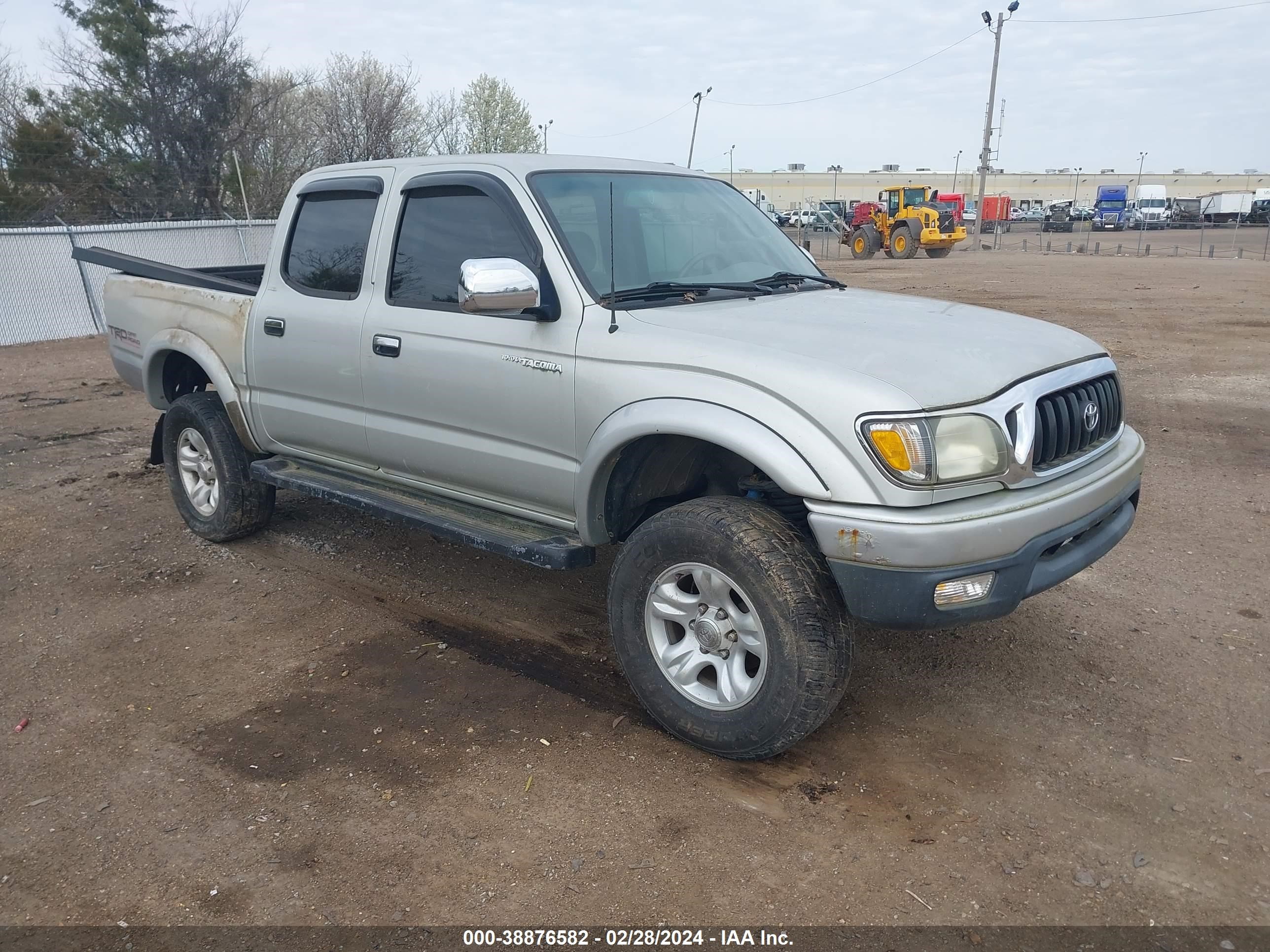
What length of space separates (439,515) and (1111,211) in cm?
6404

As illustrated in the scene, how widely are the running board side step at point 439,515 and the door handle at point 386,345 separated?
26.0 inches

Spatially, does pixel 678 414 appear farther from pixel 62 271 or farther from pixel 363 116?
pixel 363 116

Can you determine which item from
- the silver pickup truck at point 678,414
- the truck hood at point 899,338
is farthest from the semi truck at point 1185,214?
the silver pickup truck at point 678,414

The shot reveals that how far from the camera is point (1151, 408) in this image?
28.5 feet

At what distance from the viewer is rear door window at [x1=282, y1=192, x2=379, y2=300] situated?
14.8ft

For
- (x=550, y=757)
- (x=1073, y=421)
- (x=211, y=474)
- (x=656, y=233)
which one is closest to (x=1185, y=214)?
(x=656, y=233)

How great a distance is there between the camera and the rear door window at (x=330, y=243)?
450 cm

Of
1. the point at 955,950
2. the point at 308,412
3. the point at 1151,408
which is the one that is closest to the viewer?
the point at 955,950

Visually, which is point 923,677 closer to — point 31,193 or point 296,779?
point 296,779

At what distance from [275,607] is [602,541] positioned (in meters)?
2.05

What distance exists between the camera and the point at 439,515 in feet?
13.6

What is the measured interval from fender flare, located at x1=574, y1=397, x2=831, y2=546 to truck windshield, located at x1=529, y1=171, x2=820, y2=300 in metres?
0.59

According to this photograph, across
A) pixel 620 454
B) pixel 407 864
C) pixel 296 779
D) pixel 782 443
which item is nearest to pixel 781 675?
pixel 782 443

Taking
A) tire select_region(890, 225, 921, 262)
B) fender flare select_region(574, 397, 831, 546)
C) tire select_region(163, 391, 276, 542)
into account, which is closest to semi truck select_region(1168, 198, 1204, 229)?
tire select_region(890, 225, 921, 262)
